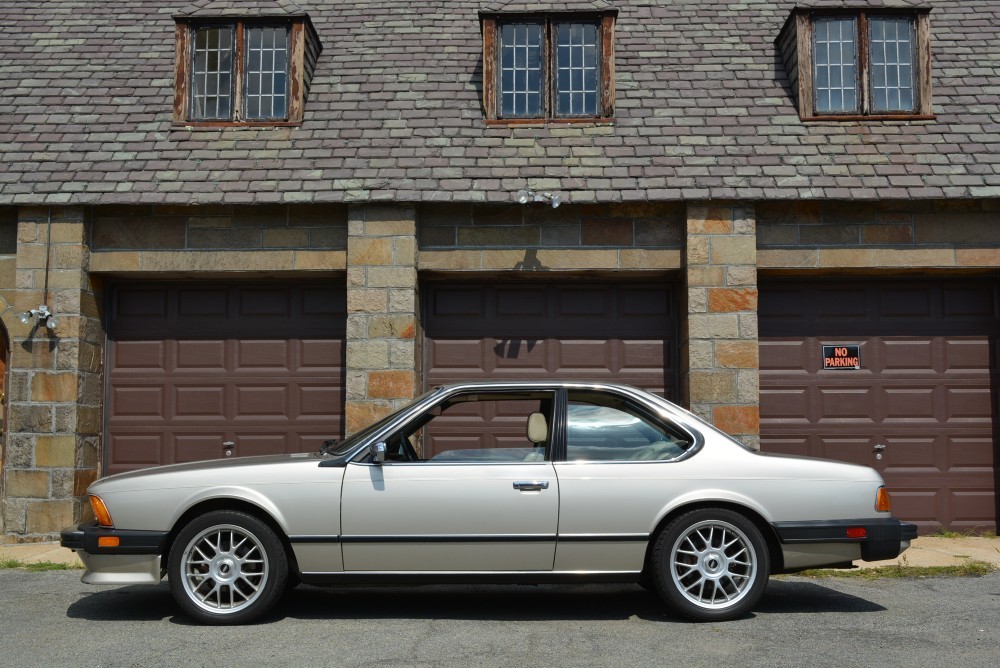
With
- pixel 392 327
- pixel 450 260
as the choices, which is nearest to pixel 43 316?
pixel 392 327

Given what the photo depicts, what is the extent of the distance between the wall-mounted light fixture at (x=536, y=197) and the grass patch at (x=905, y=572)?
13.8 ft

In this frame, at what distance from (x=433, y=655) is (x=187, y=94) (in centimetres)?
783

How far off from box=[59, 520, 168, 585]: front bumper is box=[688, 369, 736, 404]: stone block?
18.2 feet

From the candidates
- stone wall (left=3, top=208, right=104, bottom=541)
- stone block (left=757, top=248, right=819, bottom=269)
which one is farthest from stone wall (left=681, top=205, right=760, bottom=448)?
stone wall (left=3, top=208, right=104, bottom=541)

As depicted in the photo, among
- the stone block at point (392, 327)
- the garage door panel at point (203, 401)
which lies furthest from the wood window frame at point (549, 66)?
the garage door panel at point (203, 401)

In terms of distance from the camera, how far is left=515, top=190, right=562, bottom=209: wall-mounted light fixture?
10.1 m

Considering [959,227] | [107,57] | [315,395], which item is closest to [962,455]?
[959,227]

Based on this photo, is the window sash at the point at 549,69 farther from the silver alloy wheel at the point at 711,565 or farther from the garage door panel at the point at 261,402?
the silver alloy wheel at the point at 711,565

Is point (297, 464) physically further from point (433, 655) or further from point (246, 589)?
point (433, 655)

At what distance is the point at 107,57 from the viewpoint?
11844mm

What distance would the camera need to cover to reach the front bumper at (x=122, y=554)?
620 cm

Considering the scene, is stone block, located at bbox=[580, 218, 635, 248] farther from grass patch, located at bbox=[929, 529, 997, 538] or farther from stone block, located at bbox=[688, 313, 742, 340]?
grass patch, located at bbox=[929, 529, 997, 538]

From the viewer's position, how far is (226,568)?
245 inches

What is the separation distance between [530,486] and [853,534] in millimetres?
1979
